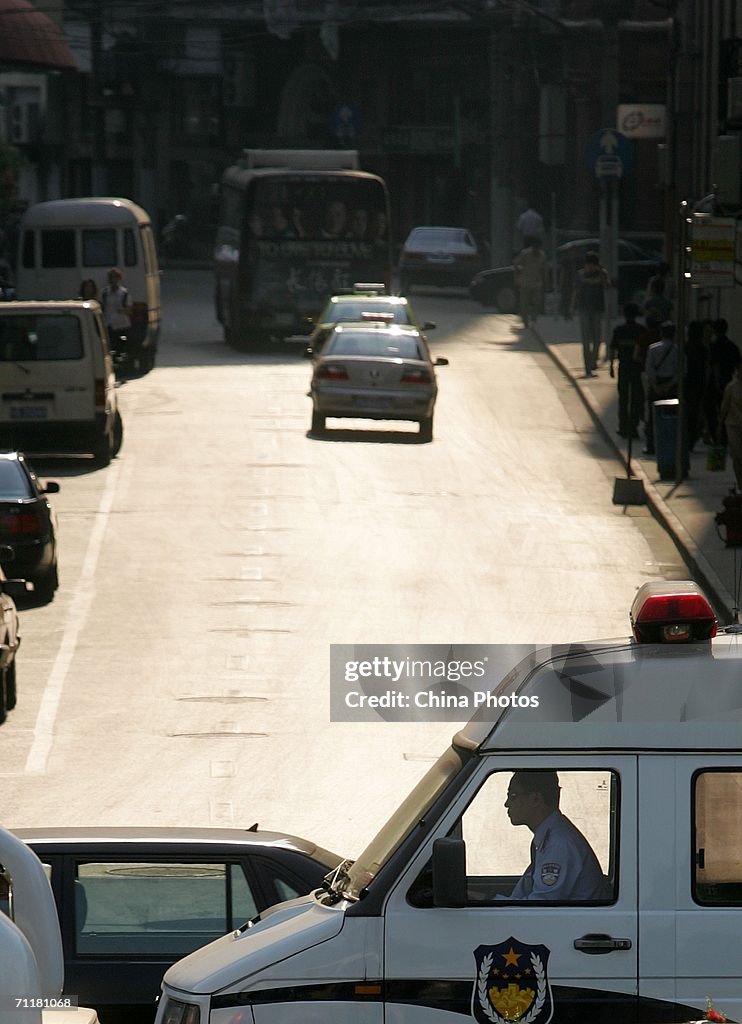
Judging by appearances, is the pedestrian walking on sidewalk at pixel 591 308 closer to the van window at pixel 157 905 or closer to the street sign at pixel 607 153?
the street sign at pixel 607 153

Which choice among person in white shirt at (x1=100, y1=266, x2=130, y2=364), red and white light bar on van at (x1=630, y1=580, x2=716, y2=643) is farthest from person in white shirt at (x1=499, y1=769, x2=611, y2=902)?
person in white shirt at (x1=100, y1=266, x2=130, y2=364)

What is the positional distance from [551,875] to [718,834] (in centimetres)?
49

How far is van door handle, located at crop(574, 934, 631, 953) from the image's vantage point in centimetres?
588

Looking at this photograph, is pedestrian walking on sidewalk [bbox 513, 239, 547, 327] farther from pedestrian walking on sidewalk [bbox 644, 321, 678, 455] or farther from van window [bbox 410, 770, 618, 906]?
van window [bbox 410, 770, 618, 906]

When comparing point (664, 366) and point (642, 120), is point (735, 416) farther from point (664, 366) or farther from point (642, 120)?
point (642, 120)

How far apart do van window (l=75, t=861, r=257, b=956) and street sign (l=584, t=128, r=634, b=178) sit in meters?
32.5

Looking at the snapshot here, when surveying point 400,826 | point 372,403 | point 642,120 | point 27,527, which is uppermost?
point 642,120

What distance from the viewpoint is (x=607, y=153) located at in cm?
3888

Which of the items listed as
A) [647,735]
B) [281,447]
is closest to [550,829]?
[647,735]

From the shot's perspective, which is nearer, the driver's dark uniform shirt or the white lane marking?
the driver's dark uniform shirt

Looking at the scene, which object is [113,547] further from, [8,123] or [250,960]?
[8,123]

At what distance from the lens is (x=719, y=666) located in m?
6.07

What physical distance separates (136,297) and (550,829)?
31.1m

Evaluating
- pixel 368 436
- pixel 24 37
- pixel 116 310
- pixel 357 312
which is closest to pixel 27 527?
pixel 368 436
